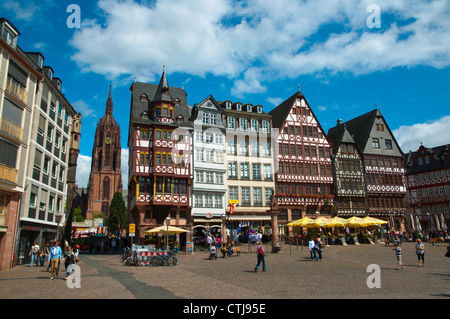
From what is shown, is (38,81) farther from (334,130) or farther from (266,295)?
(334,130)

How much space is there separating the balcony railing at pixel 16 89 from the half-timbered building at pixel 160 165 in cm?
1322

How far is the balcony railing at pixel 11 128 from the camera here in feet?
73.3

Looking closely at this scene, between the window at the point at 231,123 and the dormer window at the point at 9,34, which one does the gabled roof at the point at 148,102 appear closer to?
the window at the point at 231,123

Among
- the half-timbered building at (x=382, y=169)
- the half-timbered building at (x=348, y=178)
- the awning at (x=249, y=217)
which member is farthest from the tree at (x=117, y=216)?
the half-timbered building at (x=382, y=169)

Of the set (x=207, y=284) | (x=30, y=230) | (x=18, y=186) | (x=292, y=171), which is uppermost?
(x=292, y=171)

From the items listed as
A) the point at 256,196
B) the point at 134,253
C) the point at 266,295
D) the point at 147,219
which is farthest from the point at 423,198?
the point at 266,295

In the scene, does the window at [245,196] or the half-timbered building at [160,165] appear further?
the window at [245,196]

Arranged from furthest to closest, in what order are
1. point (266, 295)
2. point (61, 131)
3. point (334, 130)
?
point (334, 130) < point (61, 131) < point (266, 295)

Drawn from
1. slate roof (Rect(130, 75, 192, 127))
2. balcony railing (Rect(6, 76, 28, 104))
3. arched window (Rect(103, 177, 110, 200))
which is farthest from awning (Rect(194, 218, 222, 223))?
arched window (Rect(103, 177, 110, 200))

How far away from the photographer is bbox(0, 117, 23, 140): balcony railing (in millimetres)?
22328

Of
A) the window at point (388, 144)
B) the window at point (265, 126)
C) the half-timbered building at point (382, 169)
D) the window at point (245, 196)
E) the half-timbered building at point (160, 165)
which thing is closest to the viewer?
the half-timbered building at point (160, 165)

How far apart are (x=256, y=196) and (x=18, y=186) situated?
26818mm

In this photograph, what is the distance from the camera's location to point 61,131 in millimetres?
33781

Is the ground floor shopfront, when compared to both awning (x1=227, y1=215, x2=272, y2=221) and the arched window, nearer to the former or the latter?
awning (x1=227, y1=215, x2=272, y2=221)
